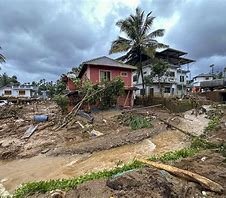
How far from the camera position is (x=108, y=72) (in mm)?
28703

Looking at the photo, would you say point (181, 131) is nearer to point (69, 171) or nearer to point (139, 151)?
point (139, 151)

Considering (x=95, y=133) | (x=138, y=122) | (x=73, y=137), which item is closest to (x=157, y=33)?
(x=138, y=122)

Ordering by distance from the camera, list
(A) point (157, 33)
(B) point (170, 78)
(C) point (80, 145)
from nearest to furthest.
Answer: (C) point (80, 145)
(A) point (157, 33)
(B) point (170, 78)

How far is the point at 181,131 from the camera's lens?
61.2ft

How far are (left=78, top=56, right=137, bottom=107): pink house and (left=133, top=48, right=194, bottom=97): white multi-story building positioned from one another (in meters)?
9.60

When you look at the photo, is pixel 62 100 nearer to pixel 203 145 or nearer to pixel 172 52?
pixel 203 145

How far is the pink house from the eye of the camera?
27.5 m

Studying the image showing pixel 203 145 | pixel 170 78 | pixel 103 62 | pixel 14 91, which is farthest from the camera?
pixel 14 91

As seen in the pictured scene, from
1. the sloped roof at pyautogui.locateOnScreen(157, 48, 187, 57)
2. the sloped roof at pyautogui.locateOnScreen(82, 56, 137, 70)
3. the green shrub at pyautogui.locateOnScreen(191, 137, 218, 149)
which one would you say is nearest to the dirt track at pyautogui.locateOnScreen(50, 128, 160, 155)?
the green shrub at pyautogui.locateOnScreen(191, 137, 218, 149)

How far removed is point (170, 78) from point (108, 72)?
1541 centimetres

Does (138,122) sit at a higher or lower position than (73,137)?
higher

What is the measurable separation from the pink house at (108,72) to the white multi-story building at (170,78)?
9.60 m

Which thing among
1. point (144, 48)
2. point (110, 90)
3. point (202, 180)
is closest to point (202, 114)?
point (110, 90)

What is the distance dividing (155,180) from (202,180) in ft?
4.27
